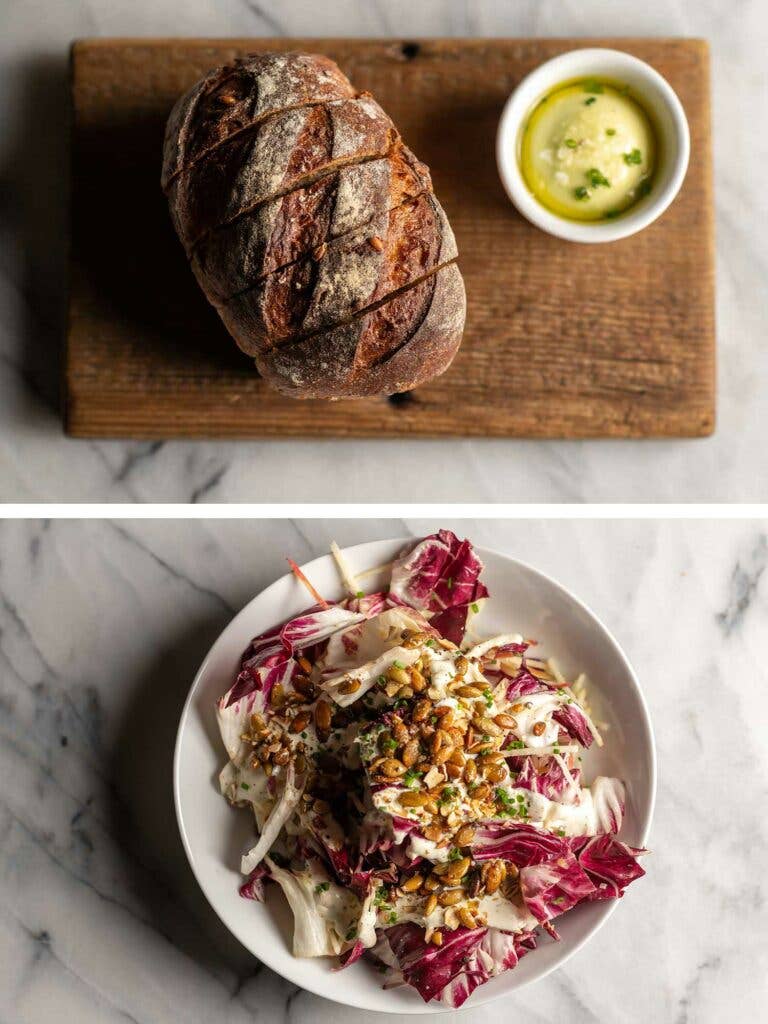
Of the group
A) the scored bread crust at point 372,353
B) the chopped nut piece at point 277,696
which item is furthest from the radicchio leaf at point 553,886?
the scored bread crust at point 372,353

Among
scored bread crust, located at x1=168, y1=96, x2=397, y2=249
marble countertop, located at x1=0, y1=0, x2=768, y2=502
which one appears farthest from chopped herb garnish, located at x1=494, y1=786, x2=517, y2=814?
scored bread crust, located at x1=168, y1=96, x2=397, y2=249

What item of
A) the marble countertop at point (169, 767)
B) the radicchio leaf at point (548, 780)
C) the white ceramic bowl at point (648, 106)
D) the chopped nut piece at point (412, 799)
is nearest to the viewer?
the chopped nut piece at point (412, 799)

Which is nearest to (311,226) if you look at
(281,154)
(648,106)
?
(281,154)

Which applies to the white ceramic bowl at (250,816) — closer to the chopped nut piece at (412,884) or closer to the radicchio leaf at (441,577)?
the radicchio leaf at (441,577)

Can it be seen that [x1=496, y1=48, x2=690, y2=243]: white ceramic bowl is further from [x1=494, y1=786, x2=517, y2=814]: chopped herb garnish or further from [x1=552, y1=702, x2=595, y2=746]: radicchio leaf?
[x1=494, y1=786, x2=517, y2=814]: chopped herb garnish

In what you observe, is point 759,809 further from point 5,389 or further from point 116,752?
point 5,389

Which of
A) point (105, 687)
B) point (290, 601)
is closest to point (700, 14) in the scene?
point (290, 601)
